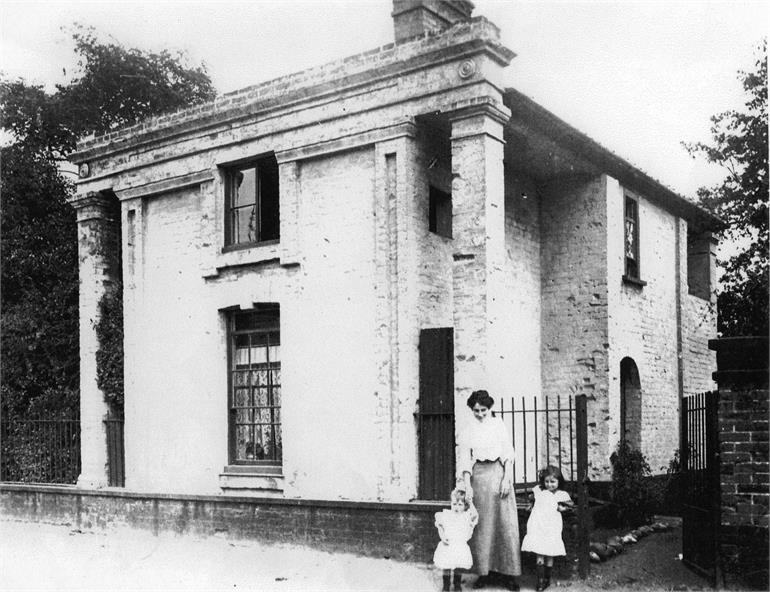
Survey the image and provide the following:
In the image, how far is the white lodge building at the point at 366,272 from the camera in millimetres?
10266

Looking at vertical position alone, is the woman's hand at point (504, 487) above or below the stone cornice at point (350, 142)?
below

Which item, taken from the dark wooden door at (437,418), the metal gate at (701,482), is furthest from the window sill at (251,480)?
the metal gate at (701,482)

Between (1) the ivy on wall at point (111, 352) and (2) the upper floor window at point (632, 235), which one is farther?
(2) the upper floor window at point (632, 235)

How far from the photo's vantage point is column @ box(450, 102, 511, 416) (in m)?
9.61

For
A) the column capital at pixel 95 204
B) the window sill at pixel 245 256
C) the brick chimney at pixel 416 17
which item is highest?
the brick chimney at pixel 416 17

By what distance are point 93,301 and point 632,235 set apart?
364 inches

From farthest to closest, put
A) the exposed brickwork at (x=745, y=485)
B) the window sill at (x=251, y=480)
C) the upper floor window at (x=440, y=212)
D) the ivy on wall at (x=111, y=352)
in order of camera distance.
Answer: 1. the ivy on wall at (x=111, y=352)
2. the upper floor window at (x=440, y=212)
3. the window sill at (x=251, y=480)
4. the exposed brickwork at (x=745, y=485)

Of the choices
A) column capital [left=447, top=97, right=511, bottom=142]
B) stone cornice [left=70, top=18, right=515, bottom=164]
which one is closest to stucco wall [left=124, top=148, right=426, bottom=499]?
stone cornice [left=70, top=18, right=515, bottom=164]

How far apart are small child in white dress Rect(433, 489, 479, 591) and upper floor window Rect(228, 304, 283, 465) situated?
172 inches

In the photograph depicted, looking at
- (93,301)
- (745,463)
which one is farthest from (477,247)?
(93,301)

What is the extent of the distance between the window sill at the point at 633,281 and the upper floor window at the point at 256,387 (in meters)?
5.72

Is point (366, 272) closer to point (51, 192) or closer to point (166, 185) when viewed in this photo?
point (166, 185)

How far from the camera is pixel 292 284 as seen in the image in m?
11.6

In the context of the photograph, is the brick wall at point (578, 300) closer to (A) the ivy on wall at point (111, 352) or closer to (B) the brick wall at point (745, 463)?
(B) the brick wall at point (745, 463)
